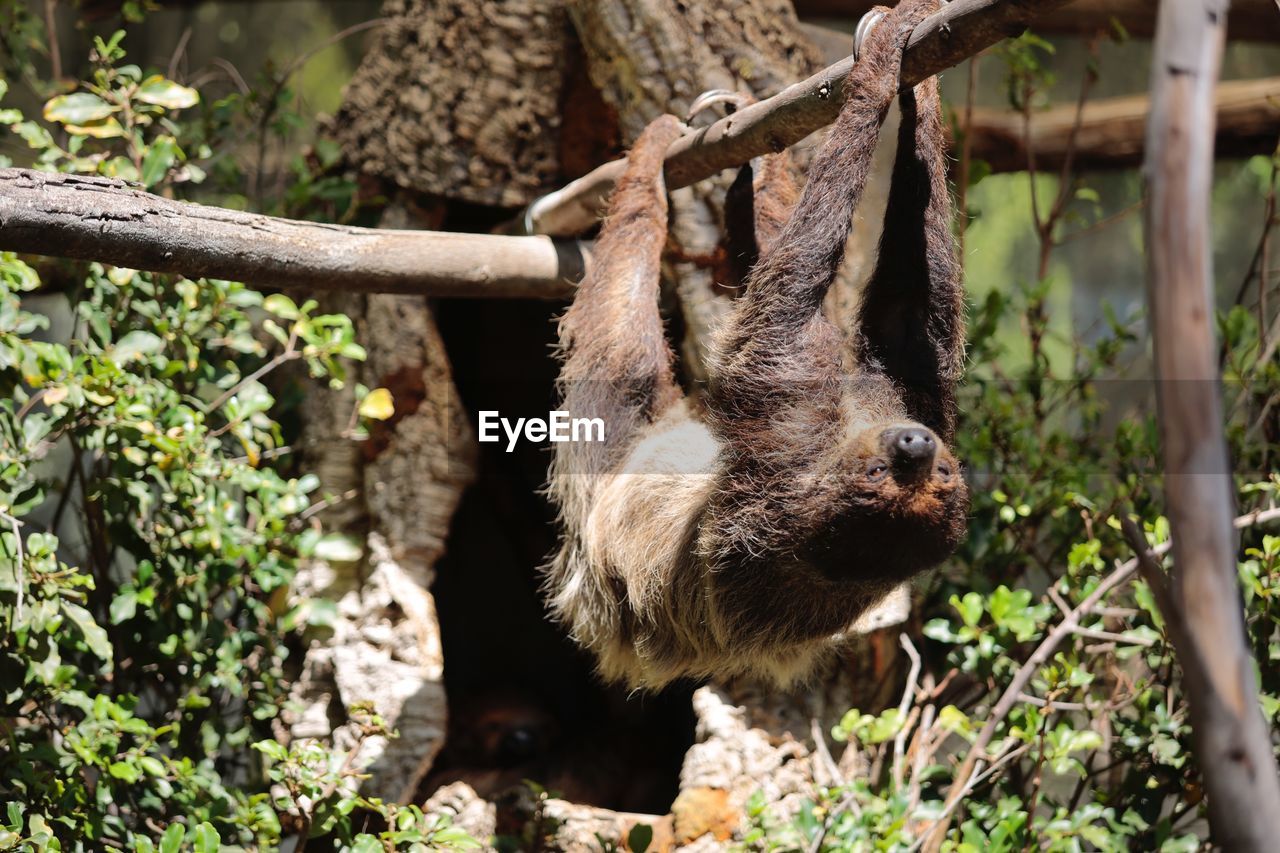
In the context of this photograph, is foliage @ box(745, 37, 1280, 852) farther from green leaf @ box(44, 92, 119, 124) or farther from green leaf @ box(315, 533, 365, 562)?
green leaf @ box(44, 92, 119, 124)

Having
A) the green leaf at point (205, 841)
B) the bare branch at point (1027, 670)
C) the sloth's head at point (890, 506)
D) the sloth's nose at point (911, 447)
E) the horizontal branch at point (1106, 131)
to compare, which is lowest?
the green leaf at point (205, 841)

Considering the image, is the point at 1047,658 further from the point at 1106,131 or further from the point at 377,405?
the point at 1106,131

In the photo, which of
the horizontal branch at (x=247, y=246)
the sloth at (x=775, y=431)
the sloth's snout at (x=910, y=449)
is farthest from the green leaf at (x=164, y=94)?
the sloth's snout at (x=910, y=449)

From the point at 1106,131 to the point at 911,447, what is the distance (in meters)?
4.19

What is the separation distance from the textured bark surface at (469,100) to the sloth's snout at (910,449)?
2.37 metres

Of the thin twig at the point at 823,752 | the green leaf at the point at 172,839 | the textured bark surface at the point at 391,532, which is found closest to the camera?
the green leaf at the point at 172,839

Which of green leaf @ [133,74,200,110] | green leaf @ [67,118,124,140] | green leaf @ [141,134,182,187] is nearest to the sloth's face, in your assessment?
green leaf @ [141,134,182,187]

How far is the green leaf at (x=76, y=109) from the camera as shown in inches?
150

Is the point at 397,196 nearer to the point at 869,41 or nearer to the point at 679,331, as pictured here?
the point at 679,331

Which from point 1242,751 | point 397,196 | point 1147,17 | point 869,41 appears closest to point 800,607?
point 869,41

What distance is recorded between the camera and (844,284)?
4.14 meters

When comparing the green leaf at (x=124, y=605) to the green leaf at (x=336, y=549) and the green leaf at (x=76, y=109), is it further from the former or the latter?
the green leaf at (x=76, y=109)

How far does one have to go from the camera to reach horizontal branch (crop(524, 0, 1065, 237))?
238 centimetres

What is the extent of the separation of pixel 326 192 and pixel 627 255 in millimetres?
1618
